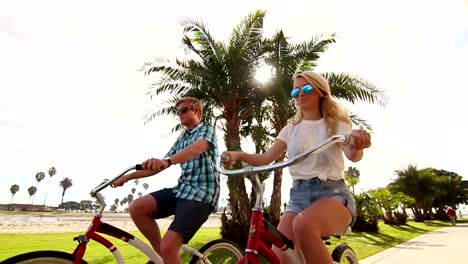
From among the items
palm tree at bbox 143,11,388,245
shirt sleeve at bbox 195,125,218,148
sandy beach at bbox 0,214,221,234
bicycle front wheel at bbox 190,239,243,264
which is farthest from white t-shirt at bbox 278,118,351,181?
sandy beach at bbox 0,214,221,234

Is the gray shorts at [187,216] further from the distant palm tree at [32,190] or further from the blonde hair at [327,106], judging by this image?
the distant palm tree at [32,190]

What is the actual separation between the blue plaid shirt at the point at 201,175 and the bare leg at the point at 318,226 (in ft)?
3.20

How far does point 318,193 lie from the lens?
249 cm

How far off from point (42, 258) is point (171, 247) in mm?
960

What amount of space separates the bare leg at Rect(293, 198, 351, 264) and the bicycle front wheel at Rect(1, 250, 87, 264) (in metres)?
1.47

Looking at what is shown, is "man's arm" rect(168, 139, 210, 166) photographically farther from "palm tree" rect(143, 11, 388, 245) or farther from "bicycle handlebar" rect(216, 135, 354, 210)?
"palm tree" rect(143, 11, 388, 245)

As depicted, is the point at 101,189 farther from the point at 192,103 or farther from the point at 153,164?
the point at 192,103

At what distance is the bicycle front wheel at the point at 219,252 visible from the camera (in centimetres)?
331

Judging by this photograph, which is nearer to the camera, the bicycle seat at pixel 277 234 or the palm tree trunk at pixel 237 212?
the bicycle seat at pixel 277 234

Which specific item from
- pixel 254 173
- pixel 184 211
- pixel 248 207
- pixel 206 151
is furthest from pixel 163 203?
pixel 248 207

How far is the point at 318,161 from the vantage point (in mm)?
2545

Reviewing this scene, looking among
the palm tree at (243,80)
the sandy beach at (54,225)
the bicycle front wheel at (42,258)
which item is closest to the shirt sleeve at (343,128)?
the bicycle front wheel at (42,258)

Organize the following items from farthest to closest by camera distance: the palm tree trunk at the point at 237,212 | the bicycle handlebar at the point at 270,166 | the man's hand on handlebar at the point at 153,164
Answer: the palm tree trunk at the point at 237,212
the man's hand on handlebar at the point at 153,164
the bicycle handlebar at the point at 270,166

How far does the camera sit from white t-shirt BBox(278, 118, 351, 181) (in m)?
2.51
